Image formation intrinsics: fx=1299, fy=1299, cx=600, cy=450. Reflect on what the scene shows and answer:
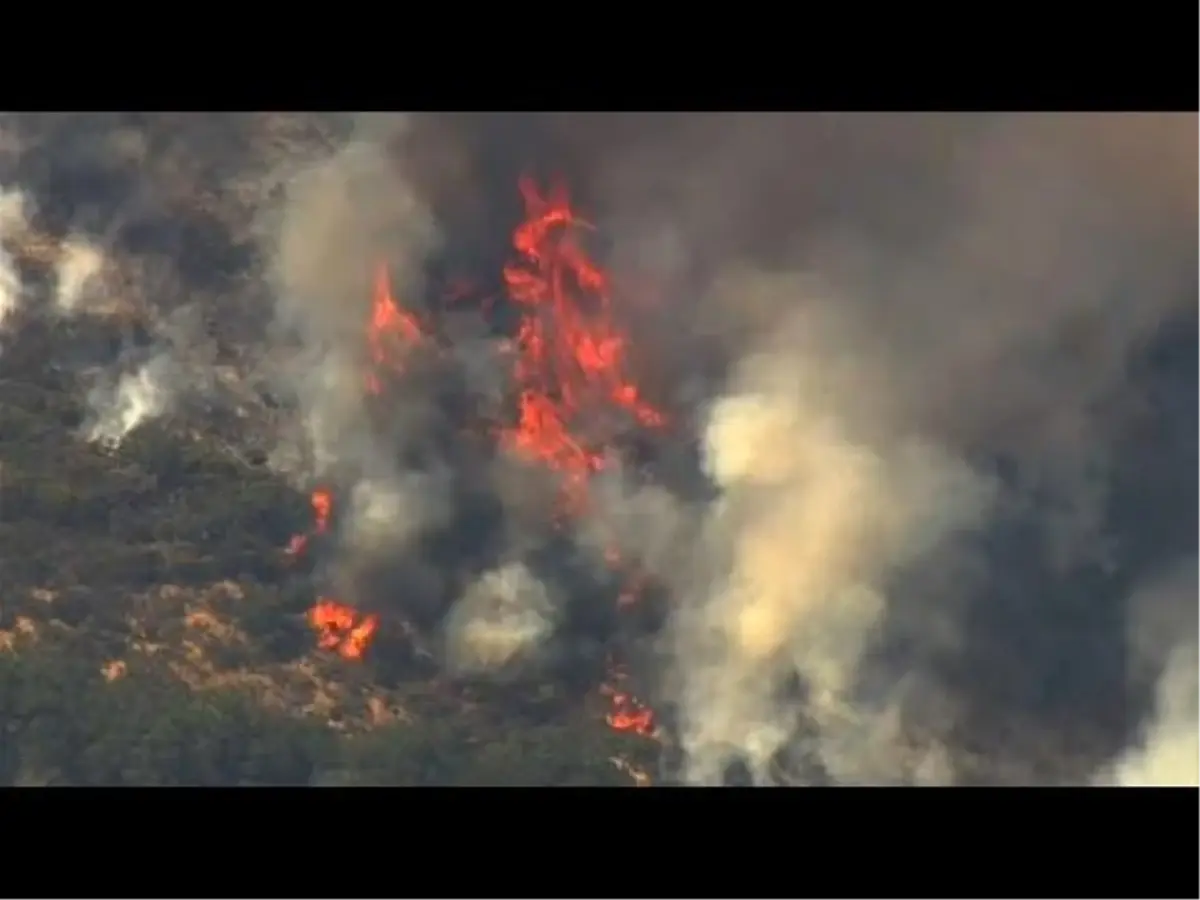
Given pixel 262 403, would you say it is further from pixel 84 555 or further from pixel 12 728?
pixel 12 728

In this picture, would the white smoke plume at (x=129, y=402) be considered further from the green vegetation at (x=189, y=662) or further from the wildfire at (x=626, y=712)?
the wildfire at (x=626, y=712)

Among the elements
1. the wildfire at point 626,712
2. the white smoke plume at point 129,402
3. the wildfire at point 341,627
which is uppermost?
the white smoke plume at point 129,402

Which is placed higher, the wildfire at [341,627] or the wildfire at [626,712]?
the wildfire at [341,627]

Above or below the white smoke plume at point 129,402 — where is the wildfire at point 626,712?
below

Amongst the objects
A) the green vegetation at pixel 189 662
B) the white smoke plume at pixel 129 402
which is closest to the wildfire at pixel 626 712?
the green vegetation at pixel 189 662

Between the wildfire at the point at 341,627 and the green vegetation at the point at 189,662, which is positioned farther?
the wildfire at the point at 341,627
